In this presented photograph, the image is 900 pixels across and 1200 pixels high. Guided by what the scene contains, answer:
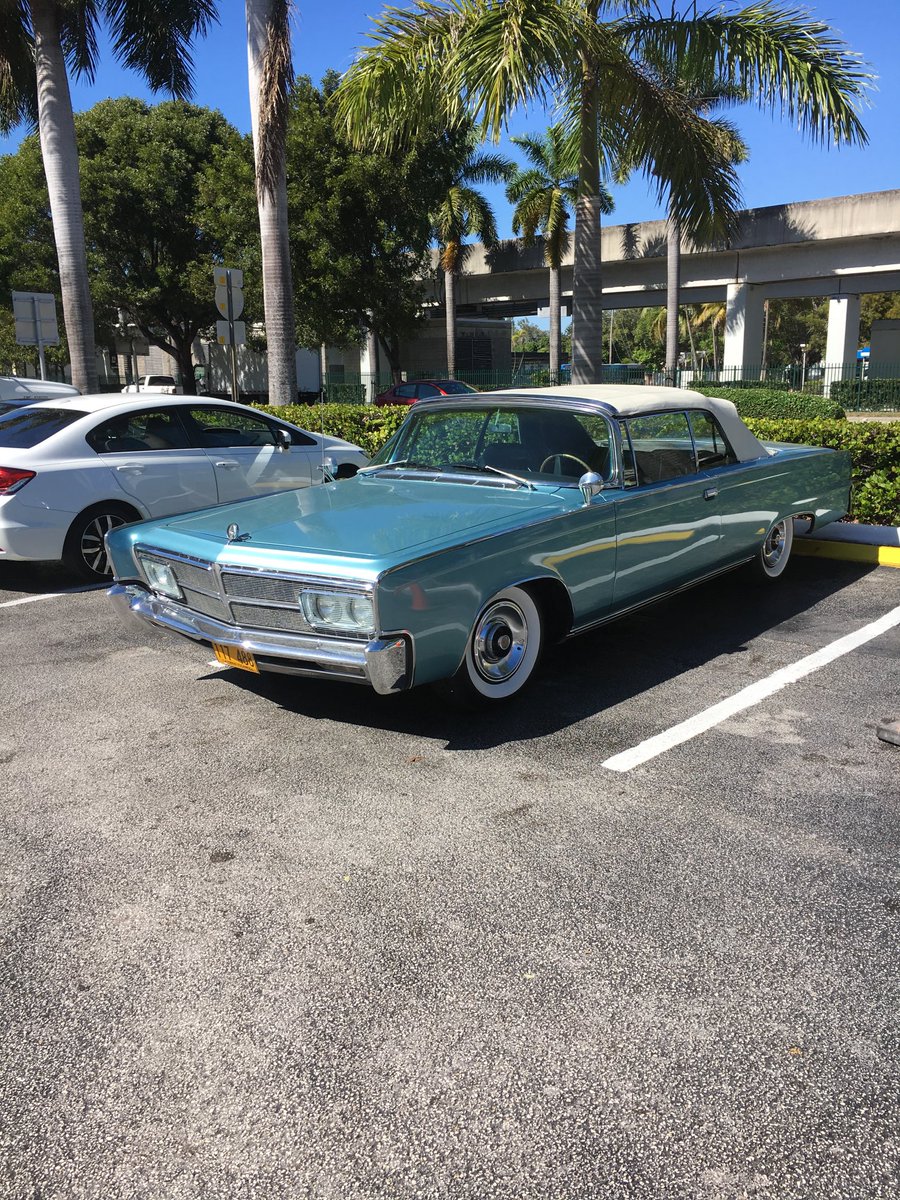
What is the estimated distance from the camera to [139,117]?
34.6 metres

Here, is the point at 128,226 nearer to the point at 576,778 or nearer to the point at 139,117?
the point at 139,117

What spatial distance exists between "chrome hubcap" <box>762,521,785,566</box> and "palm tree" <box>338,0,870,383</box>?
221 inches

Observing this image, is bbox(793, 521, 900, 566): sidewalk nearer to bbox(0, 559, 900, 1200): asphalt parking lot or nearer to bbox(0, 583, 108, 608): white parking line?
bbox(0, 559, 900, 1200): asphalt parking lot

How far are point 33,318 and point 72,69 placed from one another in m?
4.90

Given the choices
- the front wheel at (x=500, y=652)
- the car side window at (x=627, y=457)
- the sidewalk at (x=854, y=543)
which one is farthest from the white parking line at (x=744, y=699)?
the sidewalk at (x=854, y=543)

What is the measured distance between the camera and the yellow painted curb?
8.17 meters

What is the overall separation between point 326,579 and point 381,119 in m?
9.35

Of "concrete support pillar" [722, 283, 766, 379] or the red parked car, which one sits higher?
A: "concrete support pillar" [722, 283, 766, 379]

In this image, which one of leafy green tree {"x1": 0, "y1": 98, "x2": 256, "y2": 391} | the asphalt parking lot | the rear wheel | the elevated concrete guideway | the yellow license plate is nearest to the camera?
the asphalt parking lot

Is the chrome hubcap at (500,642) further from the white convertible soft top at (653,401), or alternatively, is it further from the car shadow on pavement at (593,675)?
the white convertible soft top at (653,401)

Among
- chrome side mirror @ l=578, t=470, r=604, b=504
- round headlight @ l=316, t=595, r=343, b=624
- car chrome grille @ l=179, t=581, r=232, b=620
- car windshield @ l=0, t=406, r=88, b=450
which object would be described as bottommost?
car chrome grille @ l=179, t=581, r=232, b=620

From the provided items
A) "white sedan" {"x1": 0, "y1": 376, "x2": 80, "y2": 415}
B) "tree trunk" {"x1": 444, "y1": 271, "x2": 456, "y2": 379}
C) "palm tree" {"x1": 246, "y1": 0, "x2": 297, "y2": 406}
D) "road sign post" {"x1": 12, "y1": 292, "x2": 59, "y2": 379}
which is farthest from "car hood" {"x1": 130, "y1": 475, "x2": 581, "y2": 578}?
"tree trunk" {"x1": 444, "y1": 271, "x2": 456, "y2": 379}

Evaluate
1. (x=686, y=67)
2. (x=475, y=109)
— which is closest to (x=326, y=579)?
(x=475, y=109)

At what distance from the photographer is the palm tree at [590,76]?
1030cm
